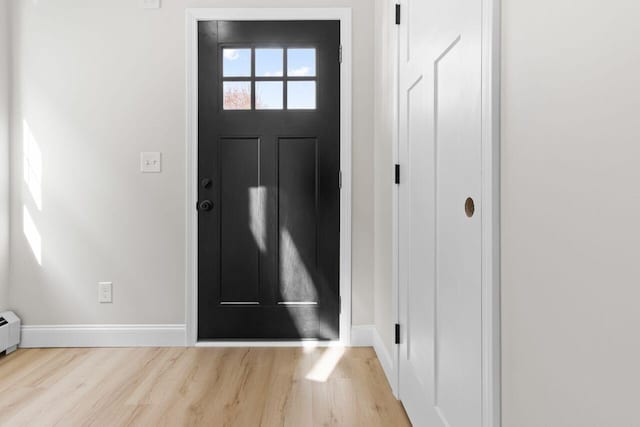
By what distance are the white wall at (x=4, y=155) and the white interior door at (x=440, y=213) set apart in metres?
2.33

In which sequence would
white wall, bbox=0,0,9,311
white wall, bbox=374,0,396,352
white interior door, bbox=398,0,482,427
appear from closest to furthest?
white interior door, bbox=398,0,482,427, white wall, bbox=374,0,396,352, white wall, bbox=0,0,9,311

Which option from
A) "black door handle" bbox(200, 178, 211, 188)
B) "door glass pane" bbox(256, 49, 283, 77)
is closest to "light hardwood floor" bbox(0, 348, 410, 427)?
"black door handle" bbox(200, 178, 211, 188)

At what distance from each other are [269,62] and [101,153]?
1.16m

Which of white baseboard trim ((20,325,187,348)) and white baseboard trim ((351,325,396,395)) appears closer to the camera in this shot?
white baseboard trim ((351,325,396,395))

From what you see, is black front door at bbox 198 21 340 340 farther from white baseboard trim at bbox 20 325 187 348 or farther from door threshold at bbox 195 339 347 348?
white baseboard trim at bbox 20 325 187 348

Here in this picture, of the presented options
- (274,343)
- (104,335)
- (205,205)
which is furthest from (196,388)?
(205,205)

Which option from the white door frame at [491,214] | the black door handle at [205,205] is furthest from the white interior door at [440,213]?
the black door handle at [205,205]

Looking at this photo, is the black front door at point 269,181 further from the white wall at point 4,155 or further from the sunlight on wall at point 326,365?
the white wall at point 4,155

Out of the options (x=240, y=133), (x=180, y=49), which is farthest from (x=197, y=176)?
(x=180, y=49)

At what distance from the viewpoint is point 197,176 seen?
8.17 ft

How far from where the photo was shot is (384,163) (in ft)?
7.17

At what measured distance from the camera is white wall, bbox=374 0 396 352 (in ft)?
6.63

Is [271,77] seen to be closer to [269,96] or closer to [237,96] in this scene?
[269,96]

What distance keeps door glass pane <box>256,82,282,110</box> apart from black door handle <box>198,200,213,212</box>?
65cm
